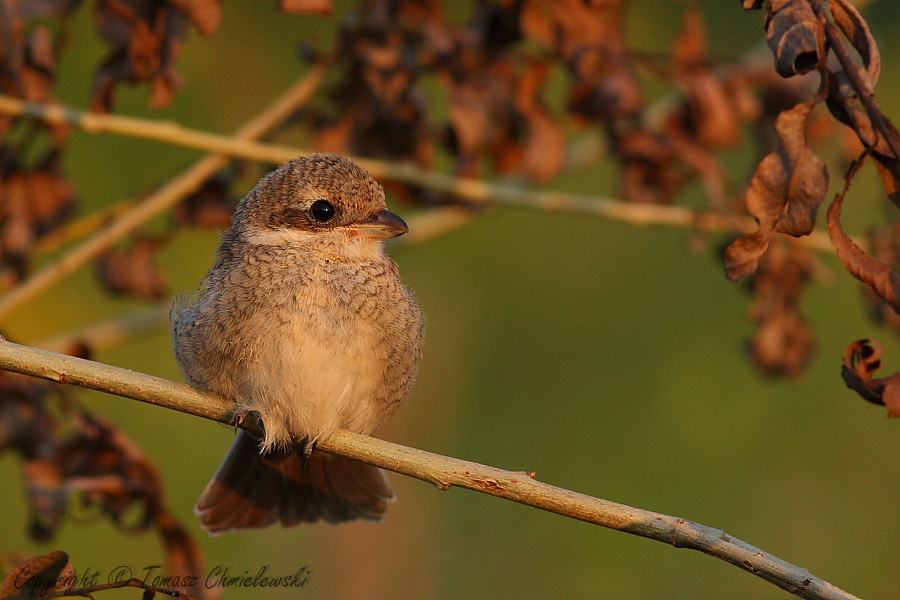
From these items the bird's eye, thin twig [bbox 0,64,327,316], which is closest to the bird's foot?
the bird's eye

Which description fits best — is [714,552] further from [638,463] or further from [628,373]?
[628,373]

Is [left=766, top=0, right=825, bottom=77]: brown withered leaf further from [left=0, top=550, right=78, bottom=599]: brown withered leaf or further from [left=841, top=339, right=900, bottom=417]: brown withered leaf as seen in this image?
[left=0, top=550, right=78, bottom=599]: brown withered leaf

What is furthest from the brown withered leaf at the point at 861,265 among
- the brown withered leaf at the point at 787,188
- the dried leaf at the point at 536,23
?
the dried leaf at the point at 536,23

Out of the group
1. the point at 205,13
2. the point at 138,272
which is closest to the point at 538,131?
the point at 205,13

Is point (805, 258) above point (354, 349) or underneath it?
above

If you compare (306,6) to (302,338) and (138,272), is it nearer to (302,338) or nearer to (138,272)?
(302,338)

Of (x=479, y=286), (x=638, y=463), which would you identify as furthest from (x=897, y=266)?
(x=479, y=286)
